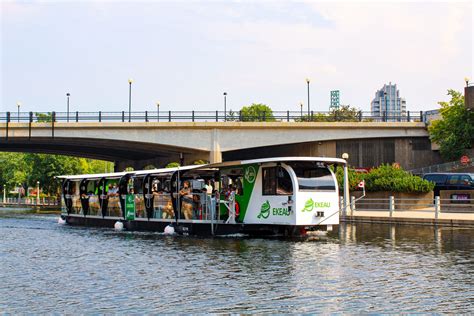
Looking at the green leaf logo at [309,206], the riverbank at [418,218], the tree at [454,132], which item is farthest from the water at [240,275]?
the tree at [454,132]

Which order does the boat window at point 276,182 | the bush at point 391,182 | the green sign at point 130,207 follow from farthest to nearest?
the bush at point 391,182 → the green sign at point 130,207 → the boat window at point 276,182

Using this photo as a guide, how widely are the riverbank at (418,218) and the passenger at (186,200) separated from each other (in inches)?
466

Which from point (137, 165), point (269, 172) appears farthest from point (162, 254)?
point (137, 165)

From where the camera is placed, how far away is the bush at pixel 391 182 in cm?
4841

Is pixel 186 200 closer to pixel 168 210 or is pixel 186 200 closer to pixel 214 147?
pixel 168 210

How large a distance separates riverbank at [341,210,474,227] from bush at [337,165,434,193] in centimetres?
331

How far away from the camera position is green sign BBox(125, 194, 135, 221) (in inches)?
1465

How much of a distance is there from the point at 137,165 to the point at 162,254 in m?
63.0

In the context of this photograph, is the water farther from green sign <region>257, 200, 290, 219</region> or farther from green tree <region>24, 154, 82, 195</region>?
green tree <region>24, 154, 82, 195</region>

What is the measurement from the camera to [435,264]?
21578mm

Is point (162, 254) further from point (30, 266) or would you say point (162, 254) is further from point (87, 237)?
point (87, 237)

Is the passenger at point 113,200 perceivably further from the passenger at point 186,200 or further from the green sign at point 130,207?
the passenger at point 186,200

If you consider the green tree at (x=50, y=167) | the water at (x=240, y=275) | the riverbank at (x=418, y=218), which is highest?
the green tree at (x=50, y=167)

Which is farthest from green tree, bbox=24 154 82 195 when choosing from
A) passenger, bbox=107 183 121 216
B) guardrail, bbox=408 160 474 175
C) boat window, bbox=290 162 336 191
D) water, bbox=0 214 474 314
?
boat window, bbox=290 162 336 191
